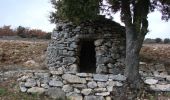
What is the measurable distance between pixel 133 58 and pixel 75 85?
195 cm

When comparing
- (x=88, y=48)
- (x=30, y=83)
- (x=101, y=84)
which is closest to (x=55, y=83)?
(x=30, y=83)

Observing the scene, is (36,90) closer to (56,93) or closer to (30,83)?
(30,83)

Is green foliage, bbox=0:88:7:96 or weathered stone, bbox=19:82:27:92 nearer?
green foliage, bbox=0:88:7:96

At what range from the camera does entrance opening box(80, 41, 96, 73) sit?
19280 mm

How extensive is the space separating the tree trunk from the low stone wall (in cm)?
31

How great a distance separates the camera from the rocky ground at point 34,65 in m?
14.5

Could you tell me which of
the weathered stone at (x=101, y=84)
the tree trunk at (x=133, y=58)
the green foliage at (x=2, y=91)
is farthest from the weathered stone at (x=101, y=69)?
the green foliage at (x=2, y=91)

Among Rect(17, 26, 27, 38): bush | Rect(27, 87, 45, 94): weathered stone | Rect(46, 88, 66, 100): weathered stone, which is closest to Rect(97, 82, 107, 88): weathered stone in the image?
Rect(46, 88, 66, 100): weathered stone

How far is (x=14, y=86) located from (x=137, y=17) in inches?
167

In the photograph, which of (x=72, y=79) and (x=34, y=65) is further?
(x=34, y=65)

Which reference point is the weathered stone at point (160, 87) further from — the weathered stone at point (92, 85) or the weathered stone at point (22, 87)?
the weathered stone at point (22, 87)

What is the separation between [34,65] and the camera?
19453 mm

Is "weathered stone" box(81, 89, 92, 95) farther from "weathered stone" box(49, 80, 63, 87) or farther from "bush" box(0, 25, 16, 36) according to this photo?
"bush" box(0, 25, 16, 36)

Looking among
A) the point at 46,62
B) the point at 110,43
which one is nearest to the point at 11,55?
the point at 46,62
